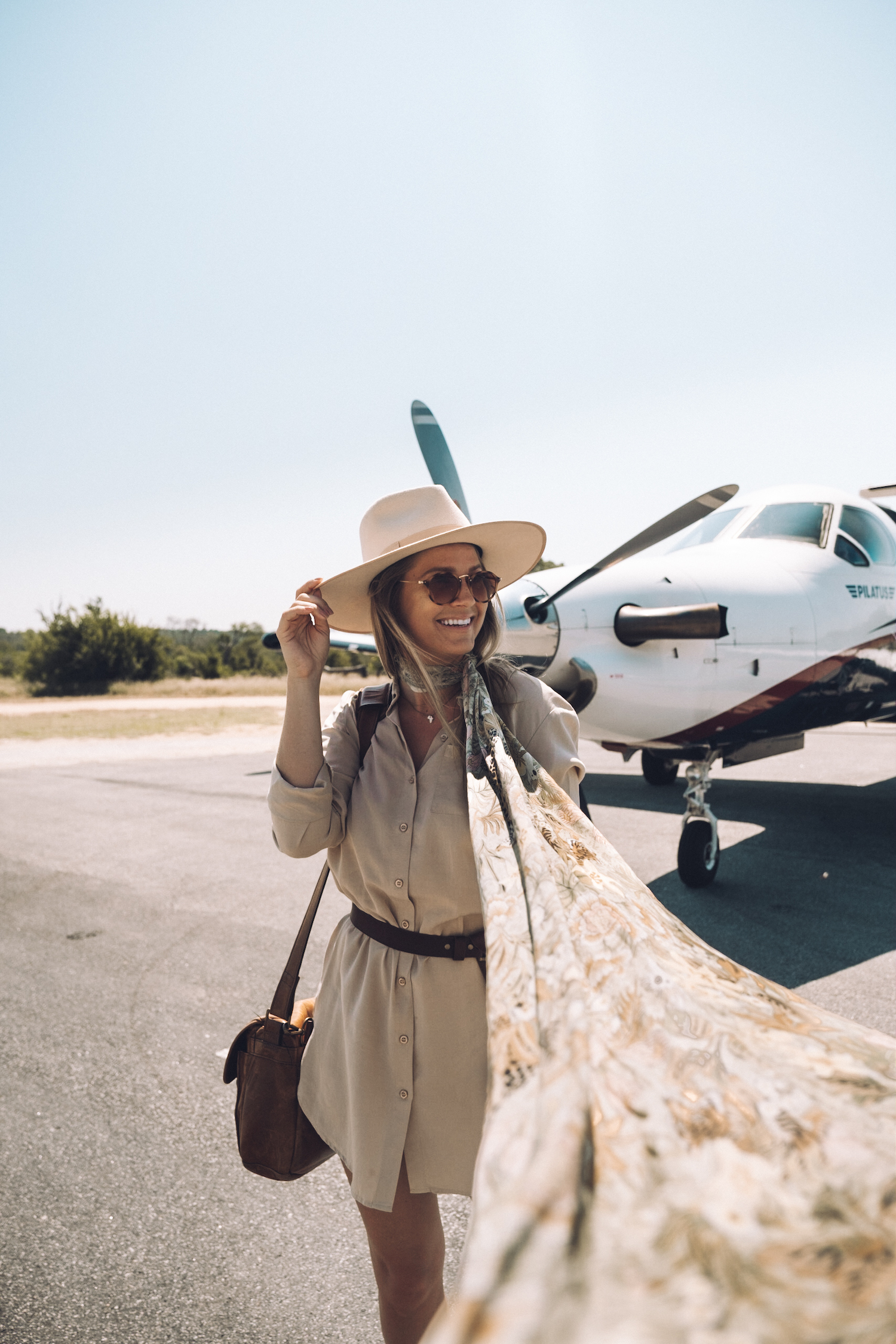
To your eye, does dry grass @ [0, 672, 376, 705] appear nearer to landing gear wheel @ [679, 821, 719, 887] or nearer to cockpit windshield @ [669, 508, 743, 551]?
cockpit windshield @ [669, 508, 743, 551]

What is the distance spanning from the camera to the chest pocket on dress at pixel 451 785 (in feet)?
5.08

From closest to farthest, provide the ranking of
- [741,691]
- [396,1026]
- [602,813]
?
1. [396,1026]
2. [741,691]
3. [602,813]

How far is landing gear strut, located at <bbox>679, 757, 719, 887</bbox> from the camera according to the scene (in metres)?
5.33

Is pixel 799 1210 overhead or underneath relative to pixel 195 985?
overhead

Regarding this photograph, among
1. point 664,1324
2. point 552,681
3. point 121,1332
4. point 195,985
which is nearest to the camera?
point 664,1324

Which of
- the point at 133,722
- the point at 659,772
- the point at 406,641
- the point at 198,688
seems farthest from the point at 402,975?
the point at 198,688

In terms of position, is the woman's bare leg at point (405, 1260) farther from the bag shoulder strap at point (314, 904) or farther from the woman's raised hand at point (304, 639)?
the woman's raised hand at point (304, 639)

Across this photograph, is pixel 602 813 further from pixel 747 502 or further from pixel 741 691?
pixel 747 502

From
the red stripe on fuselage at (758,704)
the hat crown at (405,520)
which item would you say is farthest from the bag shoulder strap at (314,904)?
the red stripe on fuselage at (758,704)

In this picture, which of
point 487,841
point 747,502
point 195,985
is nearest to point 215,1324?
point 487,841

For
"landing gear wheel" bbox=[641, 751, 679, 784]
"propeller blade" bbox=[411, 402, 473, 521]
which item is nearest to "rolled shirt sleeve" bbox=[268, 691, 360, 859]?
"propeller blade" bbox=[411, 402, 473, 521]

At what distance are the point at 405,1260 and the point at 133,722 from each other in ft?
73.2

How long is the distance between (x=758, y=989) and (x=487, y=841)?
1.57 feet

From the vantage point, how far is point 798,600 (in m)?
5.47
